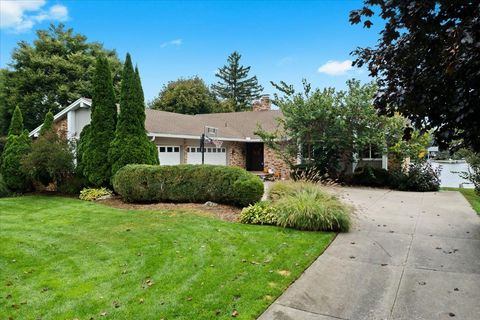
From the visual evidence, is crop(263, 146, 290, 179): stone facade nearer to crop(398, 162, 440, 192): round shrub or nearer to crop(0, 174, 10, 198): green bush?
crop(398, 162, 440, 192): round shrub

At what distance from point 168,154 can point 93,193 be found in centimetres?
515

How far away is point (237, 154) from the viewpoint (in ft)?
70.5

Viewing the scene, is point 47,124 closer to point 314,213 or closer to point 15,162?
point 15,162

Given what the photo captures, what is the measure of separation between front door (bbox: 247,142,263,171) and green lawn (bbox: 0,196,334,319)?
546 inches

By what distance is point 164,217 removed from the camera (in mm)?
8570

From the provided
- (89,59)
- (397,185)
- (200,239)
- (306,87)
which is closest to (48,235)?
(200,239)

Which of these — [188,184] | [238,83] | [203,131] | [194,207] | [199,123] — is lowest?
[194,207]

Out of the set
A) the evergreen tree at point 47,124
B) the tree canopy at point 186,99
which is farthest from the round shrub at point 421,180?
the tree canopy at point 186,99

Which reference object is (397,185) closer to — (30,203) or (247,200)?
(247,200)

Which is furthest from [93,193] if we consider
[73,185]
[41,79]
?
[41,79]

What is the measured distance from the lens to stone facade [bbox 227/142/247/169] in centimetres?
2094

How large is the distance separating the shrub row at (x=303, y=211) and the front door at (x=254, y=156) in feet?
45.0

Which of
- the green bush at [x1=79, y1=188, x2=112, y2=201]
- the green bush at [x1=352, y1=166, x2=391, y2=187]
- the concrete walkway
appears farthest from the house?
the concrete walkway

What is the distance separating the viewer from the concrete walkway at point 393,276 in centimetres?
379
